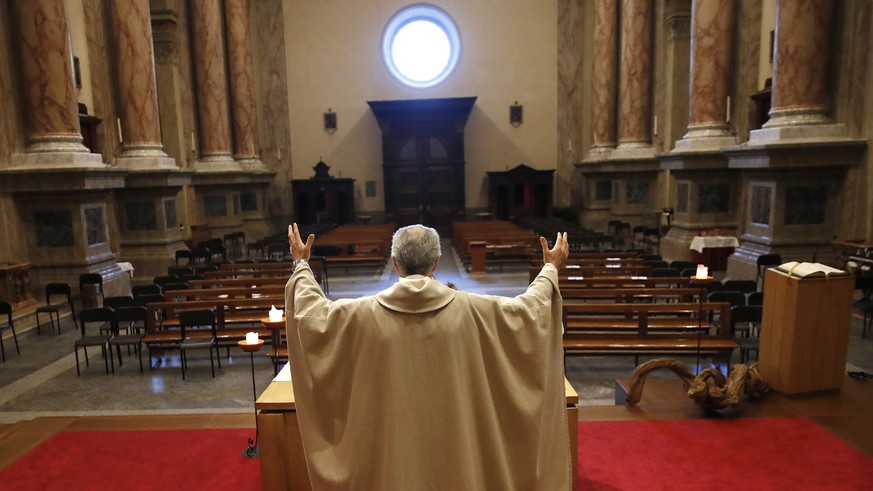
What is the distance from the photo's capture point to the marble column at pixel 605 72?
18828mm

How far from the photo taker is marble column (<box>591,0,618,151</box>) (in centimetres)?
1883

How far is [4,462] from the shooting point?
397 centimetres

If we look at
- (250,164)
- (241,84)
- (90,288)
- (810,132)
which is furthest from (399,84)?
(810,132)

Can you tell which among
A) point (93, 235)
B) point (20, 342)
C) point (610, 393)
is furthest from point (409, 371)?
point (93, 235)

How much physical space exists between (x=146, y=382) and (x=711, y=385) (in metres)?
5.64

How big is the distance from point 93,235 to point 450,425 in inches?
391

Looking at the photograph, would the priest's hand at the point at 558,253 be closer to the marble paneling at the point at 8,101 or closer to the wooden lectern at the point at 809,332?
the wooden lectern at the point at 809,332

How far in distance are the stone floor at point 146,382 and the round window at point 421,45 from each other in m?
17.0

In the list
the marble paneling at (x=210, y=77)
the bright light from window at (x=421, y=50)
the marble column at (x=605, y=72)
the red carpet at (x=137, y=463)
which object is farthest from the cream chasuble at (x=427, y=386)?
the bright light from window at (x=421, y=50)

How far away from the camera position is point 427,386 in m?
2.47

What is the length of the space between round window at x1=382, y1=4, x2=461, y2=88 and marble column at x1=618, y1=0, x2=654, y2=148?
281 inches

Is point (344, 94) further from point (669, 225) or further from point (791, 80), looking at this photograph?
point (791, 80)

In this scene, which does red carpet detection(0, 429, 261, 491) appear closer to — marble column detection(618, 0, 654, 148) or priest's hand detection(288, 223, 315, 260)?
priest's hand detection(288, 223, 315, 260)

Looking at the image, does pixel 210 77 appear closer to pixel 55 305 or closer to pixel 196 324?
pixel 55 305
